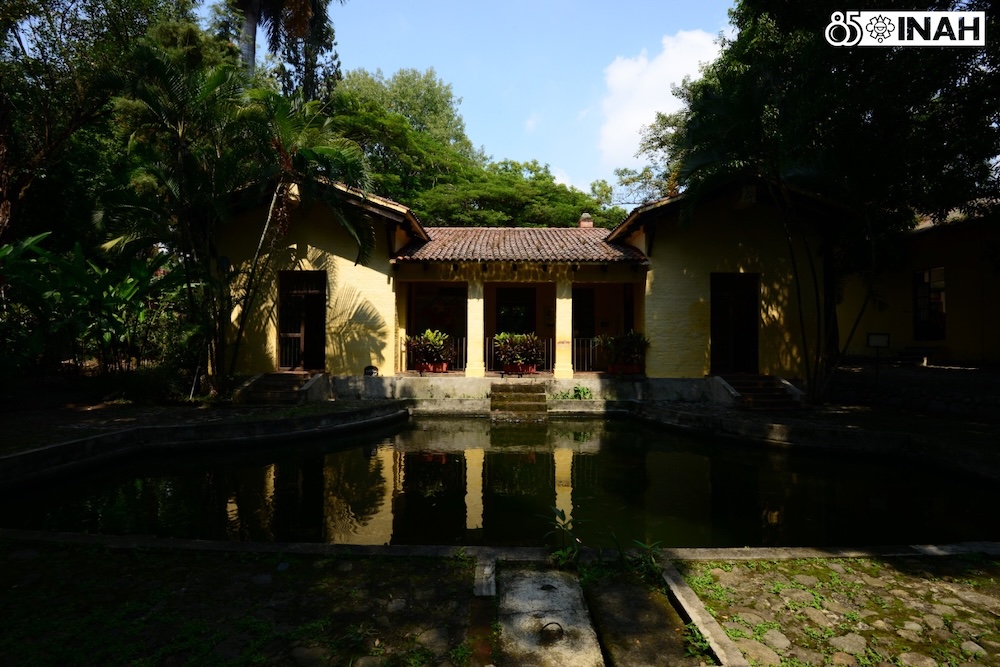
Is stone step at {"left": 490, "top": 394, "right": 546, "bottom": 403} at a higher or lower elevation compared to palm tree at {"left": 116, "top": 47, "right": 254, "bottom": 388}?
lower

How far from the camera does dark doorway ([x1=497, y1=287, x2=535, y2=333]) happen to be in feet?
51.9

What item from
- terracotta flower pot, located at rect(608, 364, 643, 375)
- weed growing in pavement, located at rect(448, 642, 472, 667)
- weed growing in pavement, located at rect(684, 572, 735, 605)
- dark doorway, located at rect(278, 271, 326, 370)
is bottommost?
weed growing in pavement, located at rect(684, 572, 735, 605)

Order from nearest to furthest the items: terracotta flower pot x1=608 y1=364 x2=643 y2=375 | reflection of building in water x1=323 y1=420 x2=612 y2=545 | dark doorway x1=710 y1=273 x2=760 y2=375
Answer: reflection of building in water x1=323 y1=420 x2=612 y2=545 < terracotta flower pot x1=608 y1=364 x2=643 y2=375 < dark doorway x1=710 y1=273 x2=760 y2=375

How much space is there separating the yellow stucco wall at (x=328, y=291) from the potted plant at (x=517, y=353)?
2.77m

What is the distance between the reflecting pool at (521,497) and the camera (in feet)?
15.2

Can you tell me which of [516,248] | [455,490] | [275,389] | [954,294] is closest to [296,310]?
[275,389]

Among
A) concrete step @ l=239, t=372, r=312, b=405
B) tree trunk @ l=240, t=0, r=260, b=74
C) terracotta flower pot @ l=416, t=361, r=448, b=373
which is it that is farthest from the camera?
tree trunk @ l=240, t=0, r=260, b=74

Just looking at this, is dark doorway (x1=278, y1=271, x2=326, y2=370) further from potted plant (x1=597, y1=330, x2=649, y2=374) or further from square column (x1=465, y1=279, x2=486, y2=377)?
potted plant (x1=597, y1=330, x2=649, y2=374)

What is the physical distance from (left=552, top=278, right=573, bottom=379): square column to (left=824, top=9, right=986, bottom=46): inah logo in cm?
697

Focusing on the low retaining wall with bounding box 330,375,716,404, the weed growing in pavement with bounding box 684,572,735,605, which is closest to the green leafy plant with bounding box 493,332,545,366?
the low retaining wall with bounding box 330,375,716,404

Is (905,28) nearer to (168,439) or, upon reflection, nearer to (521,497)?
(521,497)

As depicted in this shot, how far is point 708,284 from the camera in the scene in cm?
1232

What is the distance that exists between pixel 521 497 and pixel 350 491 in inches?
79.1

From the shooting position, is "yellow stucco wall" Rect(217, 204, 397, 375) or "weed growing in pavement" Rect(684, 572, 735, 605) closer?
"weed growing in pavement" Rect(684, 572, 735, 605)
